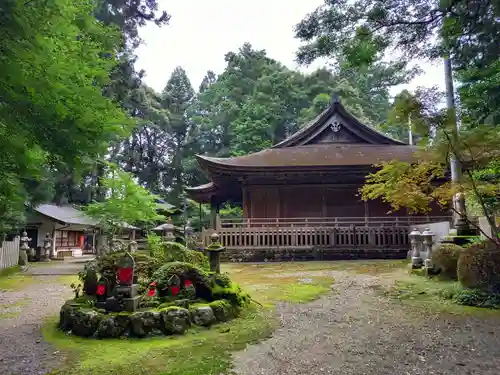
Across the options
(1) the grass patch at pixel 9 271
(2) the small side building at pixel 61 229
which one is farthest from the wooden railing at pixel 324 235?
(2) the small side building at pixel 61 229

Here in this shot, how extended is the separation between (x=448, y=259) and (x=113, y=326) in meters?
7.11

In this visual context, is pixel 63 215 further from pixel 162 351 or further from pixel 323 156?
pixel 162 351

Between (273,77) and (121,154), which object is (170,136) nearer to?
(121,154)

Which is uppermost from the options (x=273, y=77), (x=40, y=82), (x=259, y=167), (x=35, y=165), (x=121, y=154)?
(x=273, y=77)

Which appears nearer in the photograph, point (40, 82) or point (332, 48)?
point (40, 82)

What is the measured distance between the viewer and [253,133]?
116 feet

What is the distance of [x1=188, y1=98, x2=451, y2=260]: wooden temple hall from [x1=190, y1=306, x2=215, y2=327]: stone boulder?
33.7 ft

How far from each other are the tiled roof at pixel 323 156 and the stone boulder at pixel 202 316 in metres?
11.4

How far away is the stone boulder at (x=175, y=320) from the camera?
4.78 metres

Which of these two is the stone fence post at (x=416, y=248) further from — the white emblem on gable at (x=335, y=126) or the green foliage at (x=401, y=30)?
the white emblem on gable at (x=335, y=126)

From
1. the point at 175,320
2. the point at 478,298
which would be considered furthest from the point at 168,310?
the point at 478,298

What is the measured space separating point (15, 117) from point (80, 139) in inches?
23.0

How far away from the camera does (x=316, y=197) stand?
17969 mm

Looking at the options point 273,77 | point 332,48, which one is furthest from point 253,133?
point 332,48
